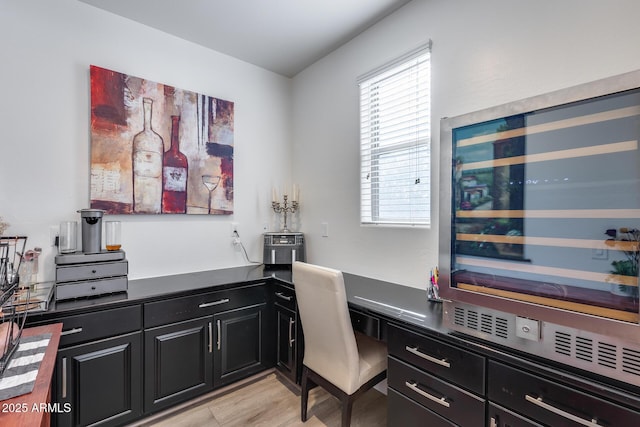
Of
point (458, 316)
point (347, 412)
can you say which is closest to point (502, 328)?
point (458, 316)

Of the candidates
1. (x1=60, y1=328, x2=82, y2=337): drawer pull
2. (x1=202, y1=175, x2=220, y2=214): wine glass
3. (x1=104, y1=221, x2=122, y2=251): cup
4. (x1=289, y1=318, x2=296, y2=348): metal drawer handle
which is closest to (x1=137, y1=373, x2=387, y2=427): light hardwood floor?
(x1=289, y1=318, x2=296, y2=348): metal drawer handle

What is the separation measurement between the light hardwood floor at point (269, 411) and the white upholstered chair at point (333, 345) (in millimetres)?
169

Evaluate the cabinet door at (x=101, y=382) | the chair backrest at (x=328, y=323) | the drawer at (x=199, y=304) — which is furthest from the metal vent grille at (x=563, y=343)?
the cabinet door at (x=101, y=382)

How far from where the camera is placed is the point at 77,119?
2.07 metres

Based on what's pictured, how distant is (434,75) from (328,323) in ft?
5.56

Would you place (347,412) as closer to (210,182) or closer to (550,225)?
(550,225)

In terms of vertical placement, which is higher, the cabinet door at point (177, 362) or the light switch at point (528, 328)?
the light switch at point (528, 328)

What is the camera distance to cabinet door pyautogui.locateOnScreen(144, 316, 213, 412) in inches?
75.2

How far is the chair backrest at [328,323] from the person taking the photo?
5.31 ft

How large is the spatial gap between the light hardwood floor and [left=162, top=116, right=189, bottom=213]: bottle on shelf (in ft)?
4.82

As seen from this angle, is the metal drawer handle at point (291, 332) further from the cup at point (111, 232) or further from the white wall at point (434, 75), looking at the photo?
the cup at point (111, 232)

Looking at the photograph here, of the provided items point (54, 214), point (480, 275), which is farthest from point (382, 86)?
point (54, 214)

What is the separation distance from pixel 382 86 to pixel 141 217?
2113 millimetres

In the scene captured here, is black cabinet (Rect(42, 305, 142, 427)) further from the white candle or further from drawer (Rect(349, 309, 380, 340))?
the white candle
